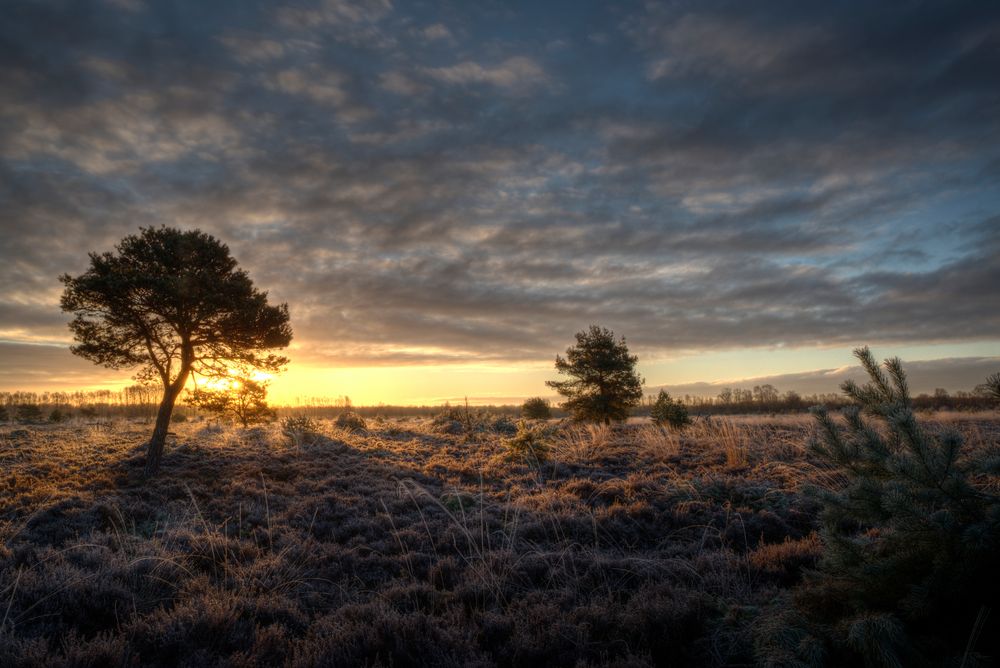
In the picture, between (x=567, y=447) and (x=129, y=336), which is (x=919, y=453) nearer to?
(x=567, y=447)

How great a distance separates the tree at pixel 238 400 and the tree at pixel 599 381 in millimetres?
15660

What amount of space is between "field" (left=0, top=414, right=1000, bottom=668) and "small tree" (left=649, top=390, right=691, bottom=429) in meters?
7.74

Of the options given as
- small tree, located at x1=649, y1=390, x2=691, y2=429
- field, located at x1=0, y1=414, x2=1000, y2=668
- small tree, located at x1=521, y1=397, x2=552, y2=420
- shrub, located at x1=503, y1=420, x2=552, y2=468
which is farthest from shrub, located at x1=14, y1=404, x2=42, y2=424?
small tree, located at x1=649, y1=390, x2=691, y2=429

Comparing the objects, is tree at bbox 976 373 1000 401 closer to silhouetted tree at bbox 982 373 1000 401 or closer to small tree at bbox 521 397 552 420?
silhouetted tree at bbox 982 373 1000 401

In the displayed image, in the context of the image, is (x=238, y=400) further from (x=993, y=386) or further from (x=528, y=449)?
(x=993, y=386)

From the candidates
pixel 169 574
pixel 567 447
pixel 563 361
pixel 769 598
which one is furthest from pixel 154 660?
pixel 563 361

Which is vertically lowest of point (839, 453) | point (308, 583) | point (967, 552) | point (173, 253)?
point (308, 583)

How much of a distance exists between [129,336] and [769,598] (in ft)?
63.1

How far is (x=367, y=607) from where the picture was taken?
5051 millimetres

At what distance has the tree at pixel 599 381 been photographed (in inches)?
1080

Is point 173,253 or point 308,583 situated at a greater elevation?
point 173,253

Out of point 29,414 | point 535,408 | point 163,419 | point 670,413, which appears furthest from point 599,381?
point 29,414

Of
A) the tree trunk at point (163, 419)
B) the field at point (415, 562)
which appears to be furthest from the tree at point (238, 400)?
the field at point (415, 562)

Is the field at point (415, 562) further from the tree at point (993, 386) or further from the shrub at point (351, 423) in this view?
the shrub at point (351, 423)
